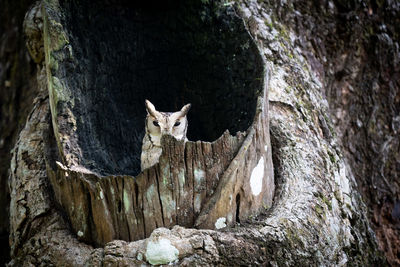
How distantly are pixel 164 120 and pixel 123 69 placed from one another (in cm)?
53

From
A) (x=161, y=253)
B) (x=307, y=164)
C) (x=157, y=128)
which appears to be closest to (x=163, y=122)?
(x=157, y=128)

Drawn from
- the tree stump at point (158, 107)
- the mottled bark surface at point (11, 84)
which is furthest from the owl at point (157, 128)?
the mottled bark surface at point (11, 84)

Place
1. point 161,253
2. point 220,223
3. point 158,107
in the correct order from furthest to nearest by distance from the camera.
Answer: point 158,107 → point 220,223 → point 161,253

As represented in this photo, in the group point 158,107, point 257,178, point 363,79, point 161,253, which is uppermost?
point 363,79

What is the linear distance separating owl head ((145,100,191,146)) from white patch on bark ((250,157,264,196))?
0.90 metres

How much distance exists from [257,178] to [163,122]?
3.24 feet

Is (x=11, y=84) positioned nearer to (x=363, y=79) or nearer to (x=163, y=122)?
(x=163, y=122)

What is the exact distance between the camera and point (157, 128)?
2.76 metres

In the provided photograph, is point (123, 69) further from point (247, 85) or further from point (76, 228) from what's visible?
point (76, 228)

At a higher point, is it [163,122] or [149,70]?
[149,70]

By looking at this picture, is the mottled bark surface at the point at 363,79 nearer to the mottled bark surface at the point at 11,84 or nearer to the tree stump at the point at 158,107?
the tree stump at the point at 158,107

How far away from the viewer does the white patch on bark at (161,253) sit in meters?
1.65

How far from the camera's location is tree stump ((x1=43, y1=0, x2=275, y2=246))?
1782mm

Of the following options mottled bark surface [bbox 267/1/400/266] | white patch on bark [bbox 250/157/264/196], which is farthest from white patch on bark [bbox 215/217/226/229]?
mottled bark surface [bbox 267/1/400/266]
